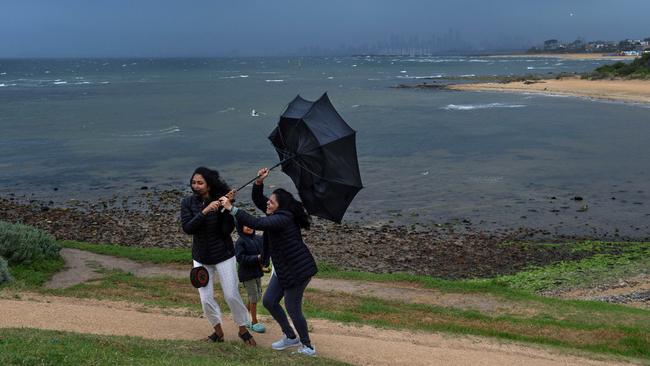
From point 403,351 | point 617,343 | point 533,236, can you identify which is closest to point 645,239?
point 533,236

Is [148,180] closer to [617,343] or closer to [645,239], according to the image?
[645,239]

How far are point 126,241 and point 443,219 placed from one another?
1066 centimetres

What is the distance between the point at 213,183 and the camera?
7375 millimetres

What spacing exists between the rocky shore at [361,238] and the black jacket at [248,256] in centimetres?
870

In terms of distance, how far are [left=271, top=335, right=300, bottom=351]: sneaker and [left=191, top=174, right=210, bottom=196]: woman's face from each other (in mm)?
1953

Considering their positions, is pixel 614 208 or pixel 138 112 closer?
pixel 614 208

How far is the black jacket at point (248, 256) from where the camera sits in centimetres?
916

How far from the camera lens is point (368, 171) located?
33.7 meters

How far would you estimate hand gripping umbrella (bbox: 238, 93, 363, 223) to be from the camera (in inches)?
315

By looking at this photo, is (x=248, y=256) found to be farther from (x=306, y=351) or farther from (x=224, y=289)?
(x=306, y=351)

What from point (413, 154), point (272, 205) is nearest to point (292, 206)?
point (272, 205)

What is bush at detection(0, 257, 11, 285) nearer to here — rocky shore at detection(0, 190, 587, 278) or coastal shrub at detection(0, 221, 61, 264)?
coastal shrub at detection(0, 221, 61, 264)

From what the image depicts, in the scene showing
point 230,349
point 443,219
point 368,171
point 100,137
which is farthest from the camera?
point 100,137

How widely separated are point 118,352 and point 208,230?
1.51 meters
